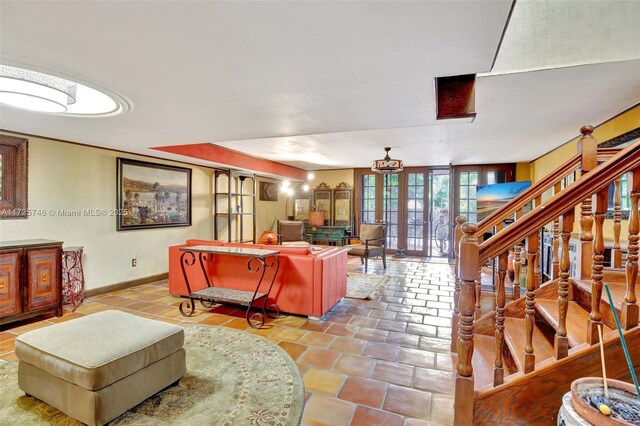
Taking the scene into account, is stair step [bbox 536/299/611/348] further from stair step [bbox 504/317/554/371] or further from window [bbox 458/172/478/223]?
window [bbox 458/172/478/223]

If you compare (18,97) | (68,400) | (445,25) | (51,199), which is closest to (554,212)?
(445,25)

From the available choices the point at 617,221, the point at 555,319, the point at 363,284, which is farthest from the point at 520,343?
the point at 363,284

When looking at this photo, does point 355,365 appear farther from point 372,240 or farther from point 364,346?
point 372,240

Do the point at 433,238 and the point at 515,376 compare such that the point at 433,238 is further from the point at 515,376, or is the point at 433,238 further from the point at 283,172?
the point at 515,376

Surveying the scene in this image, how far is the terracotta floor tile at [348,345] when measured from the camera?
2621 mm

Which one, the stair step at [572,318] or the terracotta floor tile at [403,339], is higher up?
the stair step at [572,318]

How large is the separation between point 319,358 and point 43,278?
3.17 meters

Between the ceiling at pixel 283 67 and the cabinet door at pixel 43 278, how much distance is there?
55.1 inches

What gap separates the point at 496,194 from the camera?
5.66m

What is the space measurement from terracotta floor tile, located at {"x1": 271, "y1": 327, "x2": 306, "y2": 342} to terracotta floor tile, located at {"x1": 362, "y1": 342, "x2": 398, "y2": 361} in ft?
2.22

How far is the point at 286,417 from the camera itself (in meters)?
1.76

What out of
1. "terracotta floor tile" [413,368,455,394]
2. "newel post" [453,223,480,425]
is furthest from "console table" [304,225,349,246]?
"newel post" [453,223,480,425]

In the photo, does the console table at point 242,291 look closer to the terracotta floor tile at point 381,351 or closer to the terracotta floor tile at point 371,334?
the terracotta floor tile at point 371,334

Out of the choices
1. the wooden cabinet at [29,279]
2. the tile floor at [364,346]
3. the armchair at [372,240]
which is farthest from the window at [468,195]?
the wooden cabinet at [29,279]
